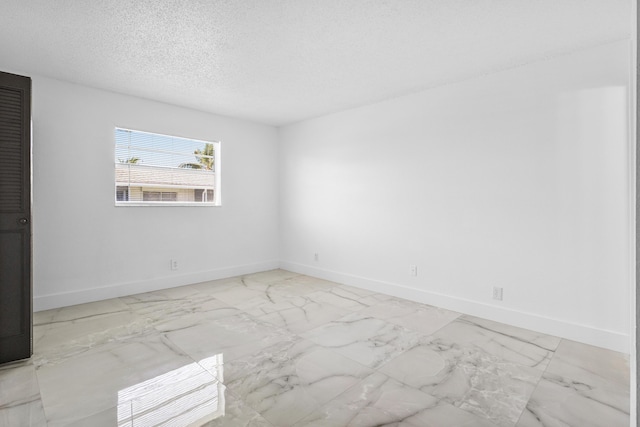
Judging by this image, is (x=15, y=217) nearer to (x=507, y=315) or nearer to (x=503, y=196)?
(x=503, y=196)

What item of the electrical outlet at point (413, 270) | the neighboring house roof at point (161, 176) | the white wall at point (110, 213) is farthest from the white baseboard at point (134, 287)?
the electrical outlet at point (413, 270)

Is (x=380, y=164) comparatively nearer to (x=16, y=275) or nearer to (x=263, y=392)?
(x=263, y=392)

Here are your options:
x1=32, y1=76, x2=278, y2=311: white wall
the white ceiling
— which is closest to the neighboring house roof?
x1=32, y1=76, x2=278, y2=311: white wall

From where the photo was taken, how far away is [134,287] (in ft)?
13.5

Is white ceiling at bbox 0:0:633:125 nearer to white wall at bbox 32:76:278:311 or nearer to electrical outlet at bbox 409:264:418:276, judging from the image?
white wall at bbox 32:76:278:311

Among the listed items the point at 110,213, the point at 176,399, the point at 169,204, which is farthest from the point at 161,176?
the point at 176,399

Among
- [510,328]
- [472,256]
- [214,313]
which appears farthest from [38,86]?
[510,328]

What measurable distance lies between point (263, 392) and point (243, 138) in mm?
3957

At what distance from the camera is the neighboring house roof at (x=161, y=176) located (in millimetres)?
4117

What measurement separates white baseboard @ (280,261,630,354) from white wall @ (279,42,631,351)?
1cm

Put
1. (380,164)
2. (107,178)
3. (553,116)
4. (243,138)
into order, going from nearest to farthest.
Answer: (553,116)
(107,178)
(380,164)
(243,138)

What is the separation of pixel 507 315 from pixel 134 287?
4159mm

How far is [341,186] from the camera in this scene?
473cm

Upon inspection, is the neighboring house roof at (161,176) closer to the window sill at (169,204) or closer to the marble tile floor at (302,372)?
the window sill at (169,204)
